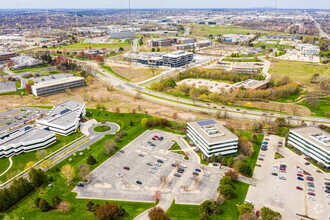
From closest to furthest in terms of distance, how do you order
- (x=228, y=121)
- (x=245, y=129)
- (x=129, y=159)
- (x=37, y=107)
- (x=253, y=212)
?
(x=253, y=212) < (x=129, y=159) < (x=245, y=129) < (x=228, y=121) < (x=37, y=107)

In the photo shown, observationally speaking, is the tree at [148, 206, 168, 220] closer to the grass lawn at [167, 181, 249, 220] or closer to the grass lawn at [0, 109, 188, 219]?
the grass lawn at [167, 181, 249, 220]

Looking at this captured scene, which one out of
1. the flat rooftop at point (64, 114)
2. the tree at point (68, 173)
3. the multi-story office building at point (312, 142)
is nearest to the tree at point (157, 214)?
the tree at point (68, 173)

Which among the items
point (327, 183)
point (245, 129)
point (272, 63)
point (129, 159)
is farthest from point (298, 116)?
point (272, 63)

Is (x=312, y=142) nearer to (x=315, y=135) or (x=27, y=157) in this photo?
(x=315, y=135)

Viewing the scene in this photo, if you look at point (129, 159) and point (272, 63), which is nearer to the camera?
point (129, 159)

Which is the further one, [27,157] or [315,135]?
[315,135]

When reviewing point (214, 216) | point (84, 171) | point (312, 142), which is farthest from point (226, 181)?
point (84, 171)

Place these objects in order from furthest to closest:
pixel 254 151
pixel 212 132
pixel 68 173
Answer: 1. pixel 254 151
2. pixel 212 132
3. pixel 68 173

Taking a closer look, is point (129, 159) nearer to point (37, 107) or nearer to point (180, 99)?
point (180, 99)
